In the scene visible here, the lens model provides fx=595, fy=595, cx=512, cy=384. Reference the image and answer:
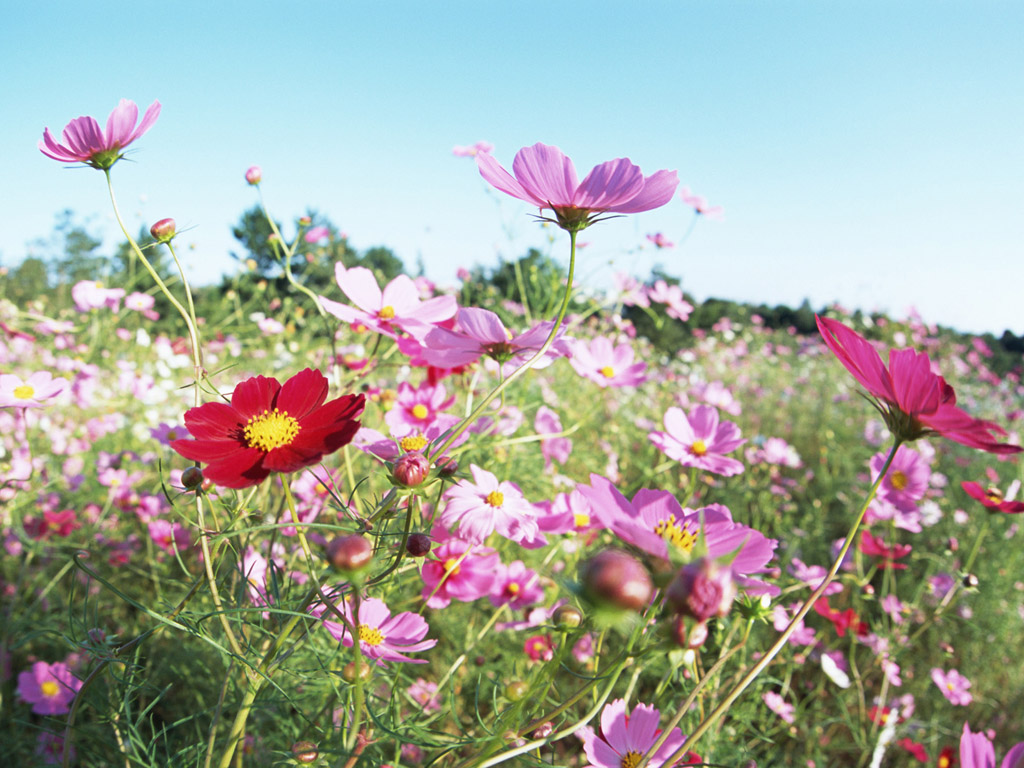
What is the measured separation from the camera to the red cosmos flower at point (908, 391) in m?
0.35

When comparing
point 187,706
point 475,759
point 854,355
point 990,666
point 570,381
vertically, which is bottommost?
point 990,666

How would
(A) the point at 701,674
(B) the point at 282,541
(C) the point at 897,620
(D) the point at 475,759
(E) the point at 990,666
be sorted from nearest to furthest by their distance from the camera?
1. (D) the point at 475,759
2. (A) the point at 701,674
3. (B) the point at 282,541
4. (C) the point at 897,620
5. (E) the point at 990,666

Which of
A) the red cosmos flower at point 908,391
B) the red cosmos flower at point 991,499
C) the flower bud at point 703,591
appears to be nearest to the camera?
the flower bud at point 703,591

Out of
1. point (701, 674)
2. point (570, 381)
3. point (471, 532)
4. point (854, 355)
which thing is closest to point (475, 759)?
point (471, 532)

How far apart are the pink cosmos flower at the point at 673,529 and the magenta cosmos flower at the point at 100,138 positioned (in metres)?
0.48

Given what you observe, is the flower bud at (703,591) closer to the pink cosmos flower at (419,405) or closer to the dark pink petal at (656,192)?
the dark pink petal at (656,192)

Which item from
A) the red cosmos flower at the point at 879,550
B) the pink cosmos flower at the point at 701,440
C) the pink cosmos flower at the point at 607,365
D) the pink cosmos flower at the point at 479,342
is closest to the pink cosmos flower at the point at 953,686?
the red cosmos flower at the point at 879,550

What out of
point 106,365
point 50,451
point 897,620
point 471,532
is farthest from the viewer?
point 106,365

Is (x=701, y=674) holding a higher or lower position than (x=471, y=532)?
lower

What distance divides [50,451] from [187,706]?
1177mm

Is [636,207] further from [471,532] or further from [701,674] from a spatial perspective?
[701,674]

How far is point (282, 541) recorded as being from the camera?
917 millimetres

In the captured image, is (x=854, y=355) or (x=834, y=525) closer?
(x=854, y=355)

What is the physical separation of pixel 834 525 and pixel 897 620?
2.70 ft
